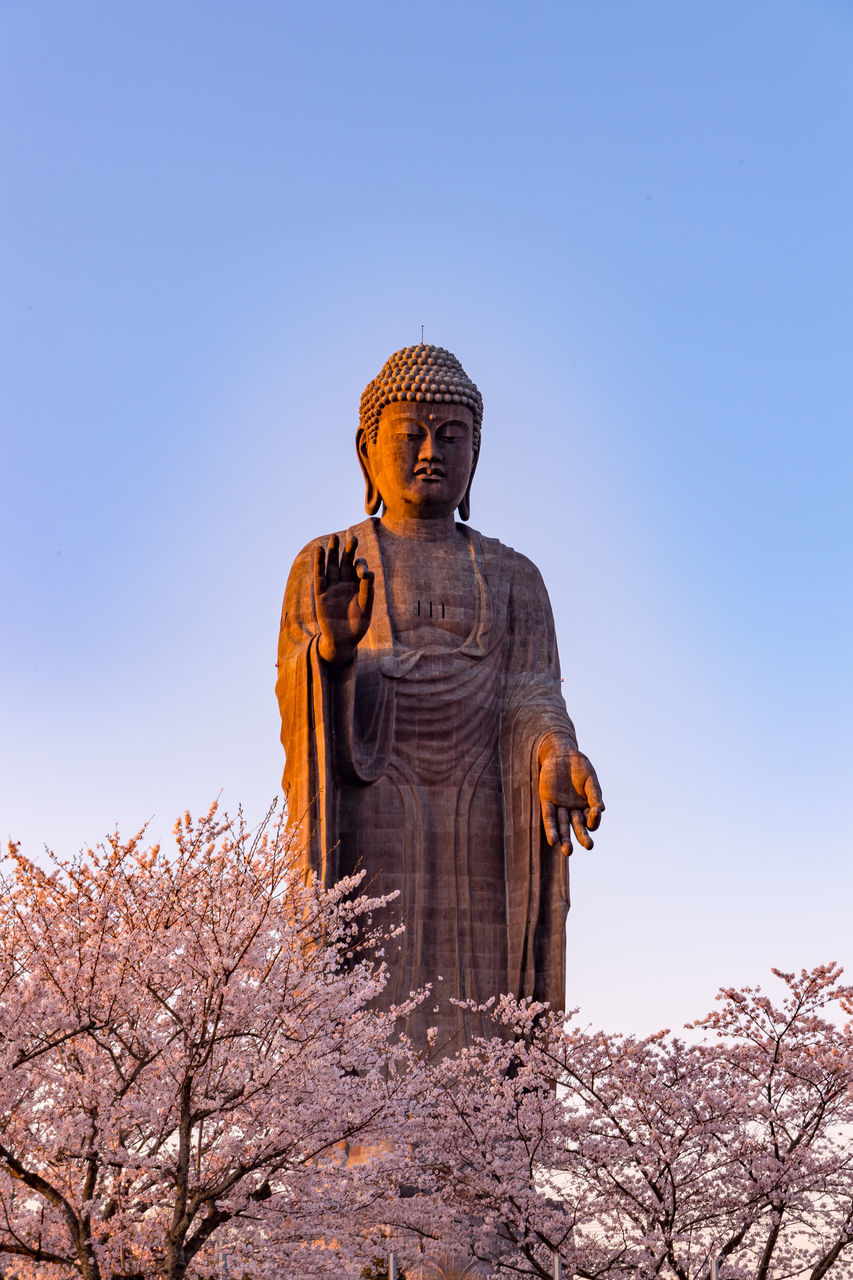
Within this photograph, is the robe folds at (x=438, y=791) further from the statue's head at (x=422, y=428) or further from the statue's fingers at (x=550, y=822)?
the statue's head at (x=422, y=428)

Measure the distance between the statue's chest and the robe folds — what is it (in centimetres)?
12

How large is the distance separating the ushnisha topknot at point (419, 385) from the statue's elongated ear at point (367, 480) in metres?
0.18

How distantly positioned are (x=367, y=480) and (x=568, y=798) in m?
5.02

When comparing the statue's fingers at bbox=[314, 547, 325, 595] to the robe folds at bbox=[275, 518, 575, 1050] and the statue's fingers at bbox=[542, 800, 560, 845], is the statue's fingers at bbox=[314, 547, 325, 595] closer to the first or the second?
the robe folds at bbox=[275, 518, 575, 1050]

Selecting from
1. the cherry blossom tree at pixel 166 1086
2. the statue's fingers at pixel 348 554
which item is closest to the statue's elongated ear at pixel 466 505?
the statue's fingers at pixel 348 554

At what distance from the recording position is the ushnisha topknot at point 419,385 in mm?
20469

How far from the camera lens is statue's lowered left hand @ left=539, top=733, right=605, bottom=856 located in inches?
724

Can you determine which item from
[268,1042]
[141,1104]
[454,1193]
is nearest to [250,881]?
[268,1042]

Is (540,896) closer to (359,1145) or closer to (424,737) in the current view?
(424,737)

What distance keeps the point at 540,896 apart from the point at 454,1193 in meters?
3.61

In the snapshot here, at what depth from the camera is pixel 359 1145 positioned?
16.9 metres

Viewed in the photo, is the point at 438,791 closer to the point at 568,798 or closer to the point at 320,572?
the point at 568,798

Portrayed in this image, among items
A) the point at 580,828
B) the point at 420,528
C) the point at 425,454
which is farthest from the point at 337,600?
the point at 580,828

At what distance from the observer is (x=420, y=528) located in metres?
20.7
